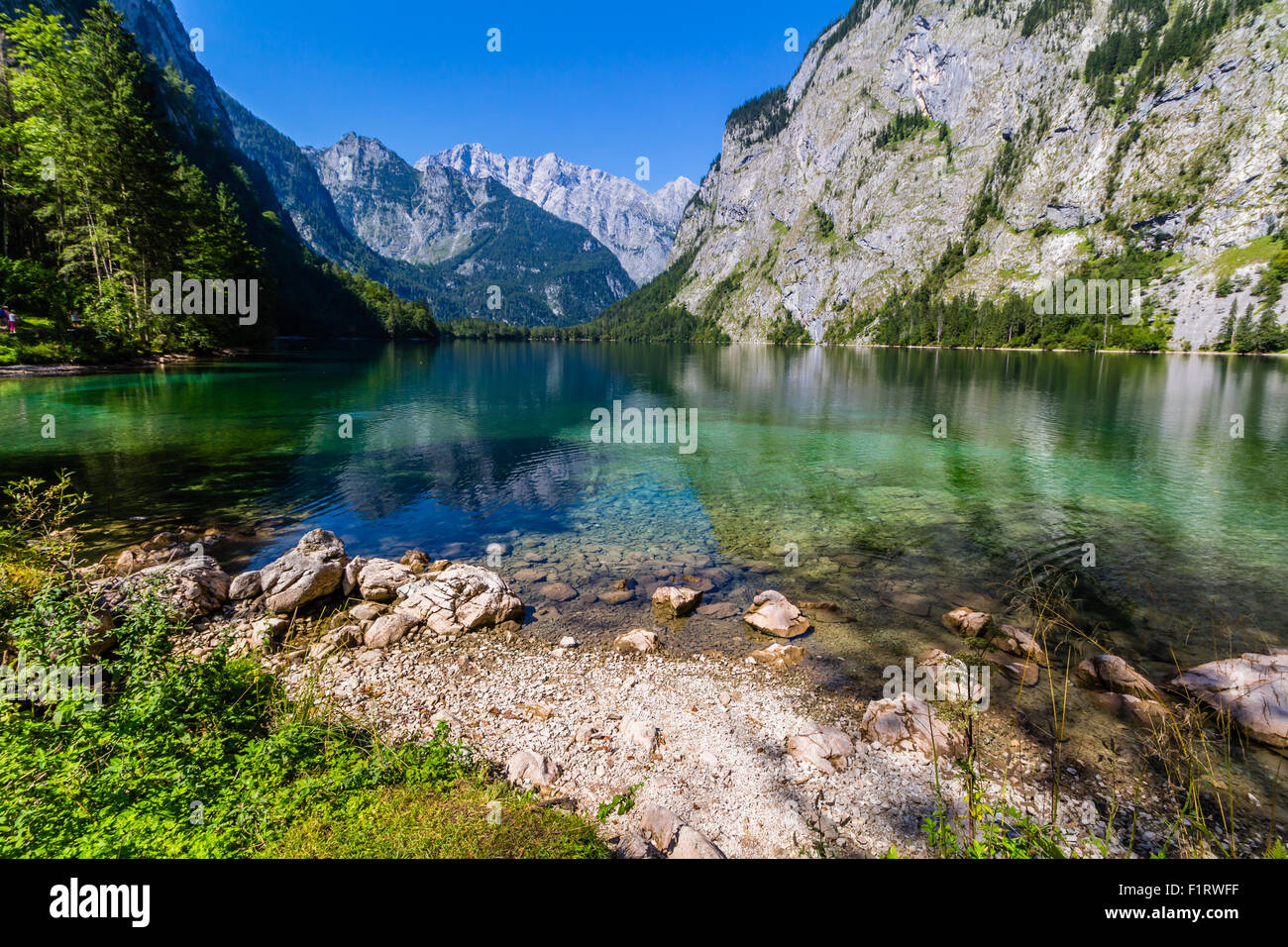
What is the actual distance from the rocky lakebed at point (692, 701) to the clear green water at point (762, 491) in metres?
1.13

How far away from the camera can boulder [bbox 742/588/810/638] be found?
13108 millimetres

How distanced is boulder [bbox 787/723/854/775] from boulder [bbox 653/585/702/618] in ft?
17.3

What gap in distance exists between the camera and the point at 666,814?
6.94m

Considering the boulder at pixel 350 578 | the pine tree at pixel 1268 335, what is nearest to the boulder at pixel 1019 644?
the boulder at pixel 350 578

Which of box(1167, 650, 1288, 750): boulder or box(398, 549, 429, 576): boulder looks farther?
box(398, 549, 429, 576): boulder

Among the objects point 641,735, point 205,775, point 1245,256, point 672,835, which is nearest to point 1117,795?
point 672,835

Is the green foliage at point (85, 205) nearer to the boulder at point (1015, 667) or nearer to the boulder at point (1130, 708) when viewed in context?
the boulder at point (1015, 667)

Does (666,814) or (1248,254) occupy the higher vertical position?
(1248,254)

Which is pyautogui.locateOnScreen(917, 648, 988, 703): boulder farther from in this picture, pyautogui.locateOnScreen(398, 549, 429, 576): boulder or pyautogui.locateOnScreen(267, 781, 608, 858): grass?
pyautogui.locateOnScreen(398, 549, 429, 576): boulder

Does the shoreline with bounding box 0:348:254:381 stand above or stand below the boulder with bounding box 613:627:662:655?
above

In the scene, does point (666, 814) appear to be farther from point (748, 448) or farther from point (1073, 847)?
point (748, 448)

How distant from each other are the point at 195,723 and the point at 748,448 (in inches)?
1232

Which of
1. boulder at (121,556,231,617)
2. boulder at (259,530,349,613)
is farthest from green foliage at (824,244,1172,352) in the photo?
boulder at (121,556,231,617)

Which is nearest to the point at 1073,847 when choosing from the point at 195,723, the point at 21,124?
the point at 195,723
